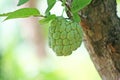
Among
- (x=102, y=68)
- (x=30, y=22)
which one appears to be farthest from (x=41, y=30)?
(x=102, y=68)

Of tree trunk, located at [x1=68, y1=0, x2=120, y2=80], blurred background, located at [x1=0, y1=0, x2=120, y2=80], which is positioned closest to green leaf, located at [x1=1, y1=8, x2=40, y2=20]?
tree trunk, located at [x1=68, y1=0, x2=120, y2=80]

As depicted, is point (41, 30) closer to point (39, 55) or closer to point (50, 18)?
point (39, 55)

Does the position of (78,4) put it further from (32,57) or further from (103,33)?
(32,57)

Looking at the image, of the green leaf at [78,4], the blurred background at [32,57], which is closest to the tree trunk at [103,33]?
the green leaf at [78,4]

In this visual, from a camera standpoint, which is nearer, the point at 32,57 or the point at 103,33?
the point at 103,33

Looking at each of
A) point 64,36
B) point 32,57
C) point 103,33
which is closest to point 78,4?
point 64,36
